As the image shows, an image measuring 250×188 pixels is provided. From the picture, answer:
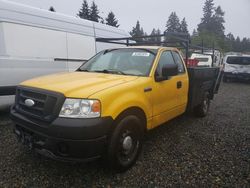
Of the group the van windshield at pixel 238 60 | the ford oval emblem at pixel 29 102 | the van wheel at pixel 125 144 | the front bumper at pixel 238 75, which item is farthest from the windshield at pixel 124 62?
the van windshield at pixel 238 60

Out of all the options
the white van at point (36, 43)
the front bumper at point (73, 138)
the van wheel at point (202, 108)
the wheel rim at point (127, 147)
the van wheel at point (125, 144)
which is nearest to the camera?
the front bumper at point (73, 138)

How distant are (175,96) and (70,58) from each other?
3515 mm

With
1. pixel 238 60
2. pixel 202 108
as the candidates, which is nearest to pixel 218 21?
pixel 238 60

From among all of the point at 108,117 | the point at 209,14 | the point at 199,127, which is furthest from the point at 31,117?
the point at 209,14

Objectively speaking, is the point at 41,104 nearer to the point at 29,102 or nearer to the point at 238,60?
the point at 29,102

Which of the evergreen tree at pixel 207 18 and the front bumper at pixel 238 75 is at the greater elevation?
the evergreen tree at pixel 207 18

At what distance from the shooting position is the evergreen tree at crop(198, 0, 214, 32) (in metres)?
77.6

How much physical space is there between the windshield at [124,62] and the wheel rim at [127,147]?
1.07 m

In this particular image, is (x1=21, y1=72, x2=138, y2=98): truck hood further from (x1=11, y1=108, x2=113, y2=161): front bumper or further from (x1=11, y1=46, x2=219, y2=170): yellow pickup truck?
(x1=11, y1=108, x2=113, y2=161): front bumper

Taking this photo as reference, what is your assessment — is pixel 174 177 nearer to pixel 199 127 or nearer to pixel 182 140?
pixel 182 140

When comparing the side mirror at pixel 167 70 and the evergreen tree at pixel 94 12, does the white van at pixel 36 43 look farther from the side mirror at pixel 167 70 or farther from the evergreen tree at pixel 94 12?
the evergreen tree at pixel 94 12

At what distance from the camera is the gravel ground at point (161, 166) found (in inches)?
123

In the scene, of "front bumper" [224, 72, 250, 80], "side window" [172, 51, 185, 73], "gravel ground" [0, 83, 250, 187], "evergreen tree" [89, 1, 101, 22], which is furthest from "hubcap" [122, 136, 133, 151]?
"evergreen tree" [89, 1, 101, 22]

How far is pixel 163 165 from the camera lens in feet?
11.8
